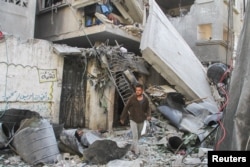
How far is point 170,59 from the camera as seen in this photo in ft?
35.2

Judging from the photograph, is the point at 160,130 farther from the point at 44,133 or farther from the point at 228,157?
the point at 228,157

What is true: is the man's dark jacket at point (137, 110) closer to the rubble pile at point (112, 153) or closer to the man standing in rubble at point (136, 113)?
the man standing in rubble at point (136, 113)

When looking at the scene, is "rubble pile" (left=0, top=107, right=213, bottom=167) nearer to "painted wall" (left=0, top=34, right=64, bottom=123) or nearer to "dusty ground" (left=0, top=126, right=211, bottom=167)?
"dusty ground" (left=0, top=126, right=211, bottom=167)

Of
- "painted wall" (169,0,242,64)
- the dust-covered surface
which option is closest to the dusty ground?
the dust-covered surface

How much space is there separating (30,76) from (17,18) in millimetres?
4739

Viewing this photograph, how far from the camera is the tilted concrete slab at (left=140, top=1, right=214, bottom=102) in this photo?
1011 centimetres

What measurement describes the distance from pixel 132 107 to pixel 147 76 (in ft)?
18.8

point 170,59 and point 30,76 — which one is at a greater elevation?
point 170,59

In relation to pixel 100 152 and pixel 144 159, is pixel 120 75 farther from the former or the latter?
pixel 100 152

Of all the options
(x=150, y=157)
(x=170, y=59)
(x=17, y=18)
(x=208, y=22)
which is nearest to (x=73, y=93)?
(x=170, y=59)

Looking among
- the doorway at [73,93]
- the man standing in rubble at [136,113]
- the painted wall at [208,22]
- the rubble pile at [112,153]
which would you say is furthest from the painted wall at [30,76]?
the painted wall at [208,22]

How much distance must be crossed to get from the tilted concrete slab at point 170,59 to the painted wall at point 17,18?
212 inches

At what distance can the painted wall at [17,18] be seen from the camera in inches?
463

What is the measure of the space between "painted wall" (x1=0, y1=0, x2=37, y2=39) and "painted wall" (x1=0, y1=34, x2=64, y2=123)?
3831 millimetres
